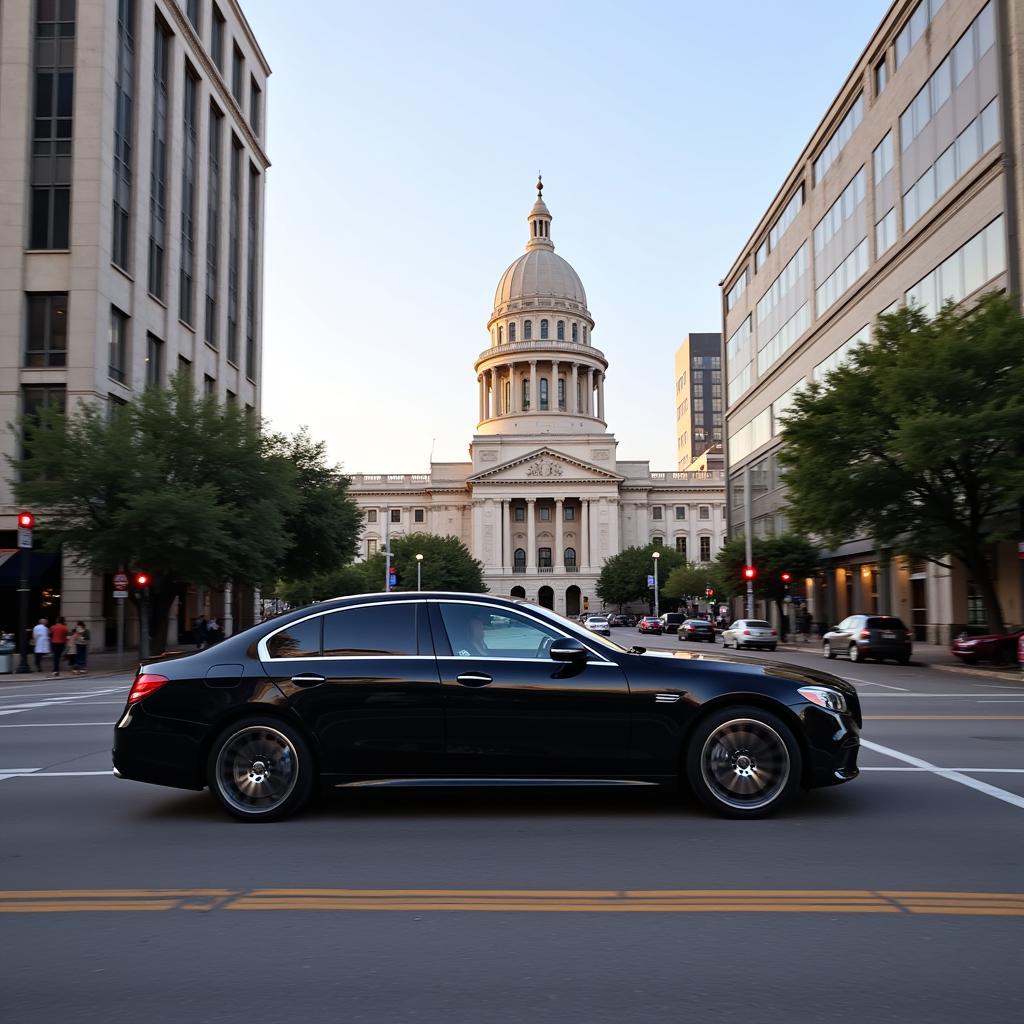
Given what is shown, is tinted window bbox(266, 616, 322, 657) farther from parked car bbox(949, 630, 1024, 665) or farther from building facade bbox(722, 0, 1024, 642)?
building facade bbox(722, 0, 1024, 642)

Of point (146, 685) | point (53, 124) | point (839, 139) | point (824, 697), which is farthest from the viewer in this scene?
point (839, 139)

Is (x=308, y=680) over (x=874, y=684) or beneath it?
over

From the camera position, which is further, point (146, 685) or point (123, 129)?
point (123, 129)

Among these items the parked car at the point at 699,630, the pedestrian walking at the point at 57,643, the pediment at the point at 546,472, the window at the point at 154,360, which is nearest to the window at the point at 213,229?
the window at the point at 154,360

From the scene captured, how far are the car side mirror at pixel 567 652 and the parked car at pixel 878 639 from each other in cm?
2606

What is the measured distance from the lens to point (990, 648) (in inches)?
1118

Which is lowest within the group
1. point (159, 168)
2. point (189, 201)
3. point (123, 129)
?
point (123, 129)

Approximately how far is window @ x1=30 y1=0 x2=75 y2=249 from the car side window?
117 ft

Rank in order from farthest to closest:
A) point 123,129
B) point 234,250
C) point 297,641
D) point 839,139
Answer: point 234,250 < point 839,139 < point 123,129 < point 297,641

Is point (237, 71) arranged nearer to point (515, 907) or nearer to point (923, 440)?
point (923, 440)

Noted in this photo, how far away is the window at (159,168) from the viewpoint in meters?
44.3

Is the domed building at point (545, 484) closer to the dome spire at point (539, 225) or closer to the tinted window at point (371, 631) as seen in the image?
the dome spire at point (539, 225)

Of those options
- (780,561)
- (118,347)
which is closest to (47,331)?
(118,347)

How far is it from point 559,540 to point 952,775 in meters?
116
